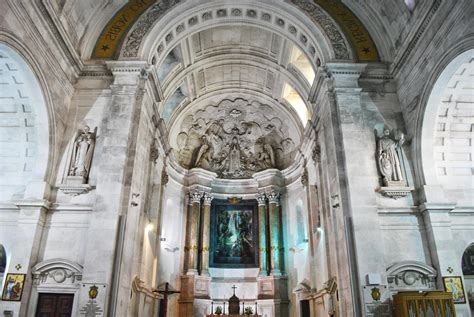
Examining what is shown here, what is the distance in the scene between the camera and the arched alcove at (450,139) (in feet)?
39.4

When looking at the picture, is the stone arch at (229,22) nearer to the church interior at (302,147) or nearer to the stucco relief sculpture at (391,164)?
the church interior at (302,147)

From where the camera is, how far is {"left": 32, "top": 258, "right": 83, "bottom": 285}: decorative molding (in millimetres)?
11039

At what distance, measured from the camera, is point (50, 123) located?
12344 millimetres

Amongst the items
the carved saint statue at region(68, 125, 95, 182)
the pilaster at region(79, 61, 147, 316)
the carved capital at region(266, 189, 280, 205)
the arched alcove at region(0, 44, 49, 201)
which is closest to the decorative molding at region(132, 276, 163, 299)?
the pilaster at region(79, 61, 147, 316)

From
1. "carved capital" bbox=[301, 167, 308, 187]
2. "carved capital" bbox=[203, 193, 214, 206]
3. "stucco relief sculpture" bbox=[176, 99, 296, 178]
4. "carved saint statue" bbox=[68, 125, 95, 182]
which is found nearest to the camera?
"carved saint statue" bbox=[68, 125, 95, 182]

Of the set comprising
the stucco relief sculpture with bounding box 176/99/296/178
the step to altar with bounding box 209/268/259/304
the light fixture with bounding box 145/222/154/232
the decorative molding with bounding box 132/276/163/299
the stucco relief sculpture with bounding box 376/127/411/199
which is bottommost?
the decorative molding with bounding box 132/276/163/299

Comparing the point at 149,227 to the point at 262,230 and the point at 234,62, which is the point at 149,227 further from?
the point at 234,62

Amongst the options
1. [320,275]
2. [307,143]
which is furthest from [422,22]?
[320,275]

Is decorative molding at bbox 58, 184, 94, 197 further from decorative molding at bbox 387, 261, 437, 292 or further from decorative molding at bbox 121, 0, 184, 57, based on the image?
decorative molding at bbox 387, 261, 437, 292

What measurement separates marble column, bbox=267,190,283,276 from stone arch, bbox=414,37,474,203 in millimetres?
10060

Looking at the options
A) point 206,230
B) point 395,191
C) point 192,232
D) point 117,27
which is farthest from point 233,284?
point 117,27

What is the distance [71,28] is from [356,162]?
11099 mm

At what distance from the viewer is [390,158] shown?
12477mm

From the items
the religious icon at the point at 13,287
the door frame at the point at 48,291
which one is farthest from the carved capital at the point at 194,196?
the religious icon at the point at 13,287
